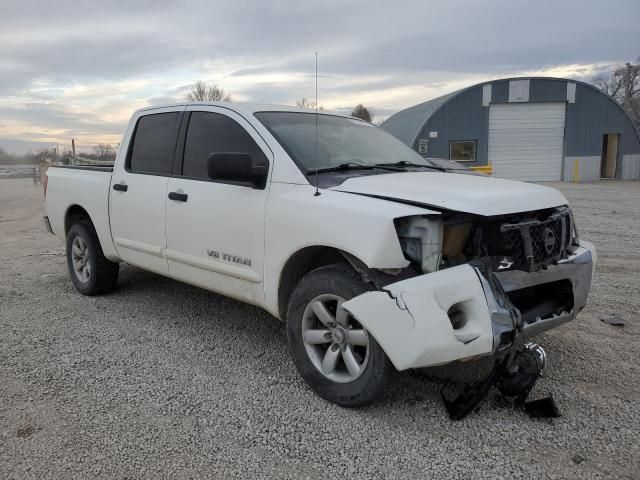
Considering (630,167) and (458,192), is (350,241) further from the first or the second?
(630,167)

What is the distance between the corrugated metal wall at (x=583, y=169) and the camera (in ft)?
85.3

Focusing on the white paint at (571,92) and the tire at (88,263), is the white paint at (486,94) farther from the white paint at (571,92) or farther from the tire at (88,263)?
the tire at (88,263)

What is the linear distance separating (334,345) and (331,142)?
156 centimetres

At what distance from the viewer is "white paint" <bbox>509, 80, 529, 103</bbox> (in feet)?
82.2

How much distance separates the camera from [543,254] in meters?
3.04

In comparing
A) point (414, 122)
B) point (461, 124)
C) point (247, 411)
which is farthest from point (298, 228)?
point (414, 122)

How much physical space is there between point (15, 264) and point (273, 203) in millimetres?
5527

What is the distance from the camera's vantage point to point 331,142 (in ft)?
12.9

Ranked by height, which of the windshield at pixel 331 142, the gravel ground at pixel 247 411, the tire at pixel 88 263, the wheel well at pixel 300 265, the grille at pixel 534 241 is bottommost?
the gravel ground at pixel 247 411

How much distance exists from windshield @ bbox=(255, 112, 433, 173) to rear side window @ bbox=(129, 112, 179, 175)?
0.99 m

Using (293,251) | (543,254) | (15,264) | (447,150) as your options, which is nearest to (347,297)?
(293,251)

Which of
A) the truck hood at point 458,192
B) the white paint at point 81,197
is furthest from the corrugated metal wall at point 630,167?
the white paint at point 81,197

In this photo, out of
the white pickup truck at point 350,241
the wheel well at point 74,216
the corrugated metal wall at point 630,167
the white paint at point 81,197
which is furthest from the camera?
the corrugated metal wall at point 630,167

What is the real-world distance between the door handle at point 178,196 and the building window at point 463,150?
23.3 m
